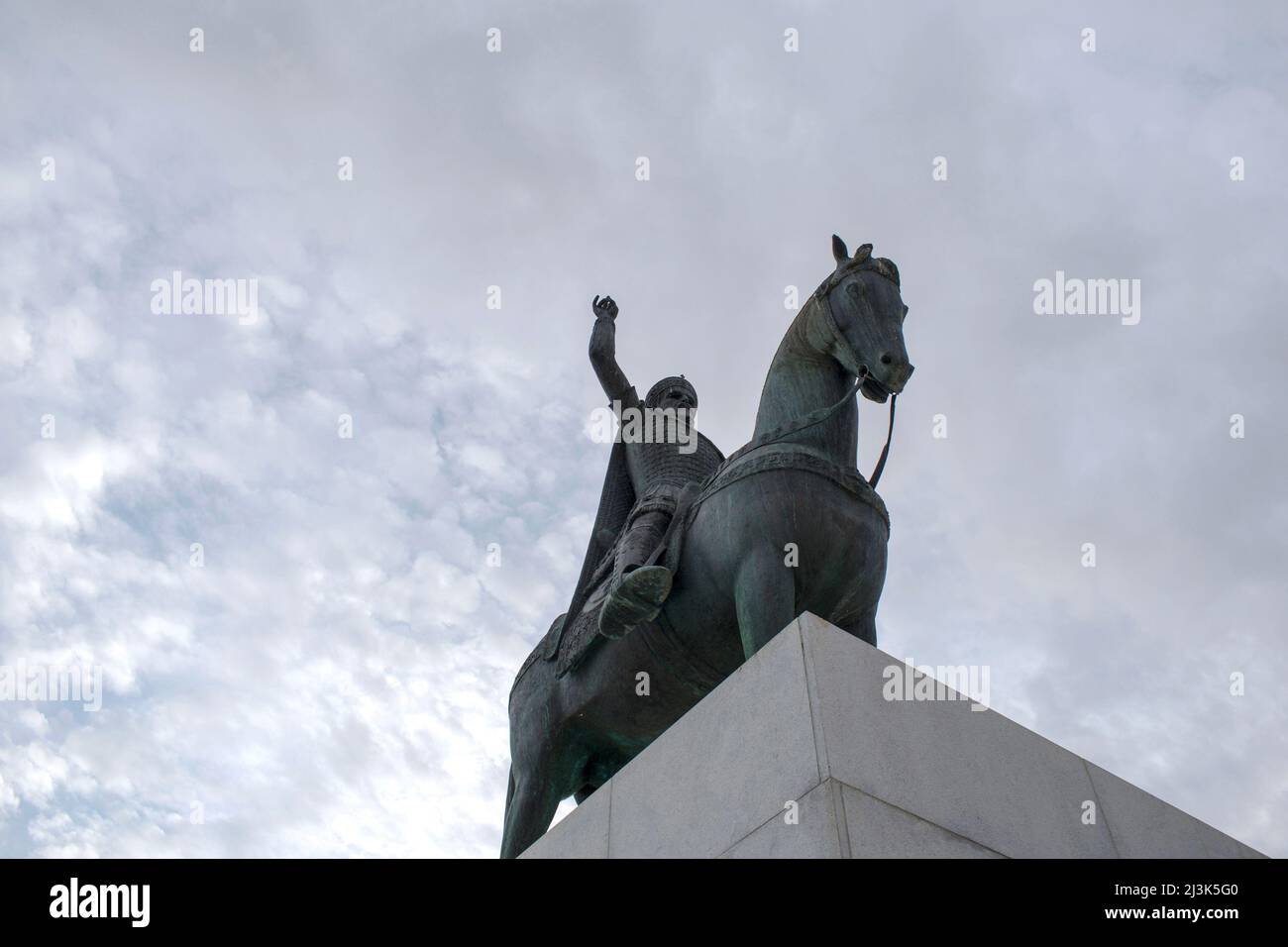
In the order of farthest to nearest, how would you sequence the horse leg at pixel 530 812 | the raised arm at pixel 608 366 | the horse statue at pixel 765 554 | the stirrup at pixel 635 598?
the raised arm at pixel 608 366 < the horse leg at pixel 530 812 < the stirrup at pixel 635 598 < the horse statue at pixel 765 554

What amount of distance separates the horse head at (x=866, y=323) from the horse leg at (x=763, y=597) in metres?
1.13

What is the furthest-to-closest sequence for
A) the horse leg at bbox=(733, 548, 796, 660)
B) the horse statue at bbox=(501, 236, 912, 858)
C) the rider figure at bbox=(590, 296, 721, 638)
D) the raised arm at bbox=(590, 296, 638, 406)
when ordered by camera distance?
1. the raised arm at bbox=(590, 296, 638, 406)
2. the rider figure at bbox=(590, 296, 721, 638)
3. the horse statue at bbox=(501, 236, 912, 858)
4. the horse leg at bbox=(733, 548, 796, 660)

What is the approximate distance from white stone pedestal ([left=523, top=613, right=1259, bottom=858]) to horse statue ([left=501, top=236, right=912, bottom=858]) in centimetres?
134

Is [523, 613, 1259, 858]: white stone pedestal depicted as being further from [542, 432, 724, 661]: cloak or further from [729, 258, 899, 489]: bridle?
[542, 432, 724, 661]: cloak

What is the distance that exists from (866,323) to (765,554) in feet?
4.74

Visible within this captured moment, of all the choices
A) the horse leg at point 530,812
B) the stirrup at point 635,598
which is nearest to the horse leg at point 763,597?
the stirrup at point 635,598

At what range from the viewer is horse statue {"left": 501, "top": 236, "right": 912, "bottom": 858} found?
248 inches

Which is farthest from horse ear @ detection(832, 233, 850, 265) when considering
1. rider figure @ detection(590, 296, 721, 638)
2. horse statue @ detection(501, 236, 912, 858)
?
rider figure @ detection(590, 296, 721, 638)

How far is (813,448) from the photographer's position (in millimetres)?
6672

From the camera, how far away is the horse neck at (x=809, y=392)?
6.75m

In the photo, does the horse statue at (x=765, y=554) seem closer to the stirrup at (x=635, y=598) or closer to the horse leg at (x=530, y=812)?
the horse leg at (x=530, y=812)

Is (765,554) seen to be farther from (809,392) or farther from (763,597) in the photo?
(809,392)
